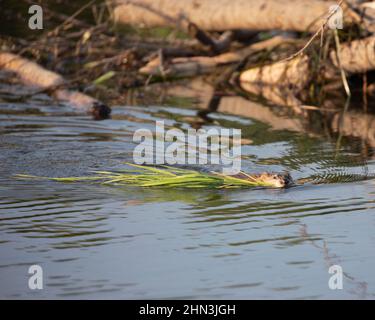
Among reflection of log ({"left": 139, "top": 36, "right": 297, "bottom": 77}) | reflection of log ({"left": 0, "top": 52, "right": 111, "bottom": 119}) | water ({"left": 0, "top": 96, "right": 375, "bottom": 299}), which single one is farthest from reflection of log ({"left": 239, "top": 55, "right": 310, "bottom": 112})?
water ({"left": 0, "top": 96, "right": 375, "bottom": 299})

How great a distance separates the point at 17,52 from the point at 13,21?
2329 mm

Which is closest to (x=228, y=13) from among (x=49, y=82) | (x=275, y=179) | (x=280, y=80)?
(x=280, y=80)

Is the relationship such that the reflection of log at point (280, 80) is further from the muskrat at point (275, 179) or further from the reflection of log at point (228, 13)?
the muskrat at point (275, 179)

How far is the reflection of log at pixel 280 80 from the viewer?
11.3 meters

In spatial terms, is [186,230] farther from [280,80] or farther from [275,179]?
[280,80]

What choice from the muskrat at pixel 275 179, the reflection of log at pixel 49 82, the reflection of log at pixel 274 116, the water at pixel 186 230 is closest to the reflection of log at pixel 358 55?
the reflection of log at pixel 274 116

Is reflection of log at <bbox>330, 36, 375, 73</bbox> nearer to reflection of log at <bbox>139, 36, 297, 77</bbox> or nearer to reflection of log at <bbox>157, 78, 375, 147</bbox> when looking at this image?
reflection of log at <bbox>157, 78, 375, 147</bbox>

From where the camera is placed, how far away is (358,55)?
36.4ft

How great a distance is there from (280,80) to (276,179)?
5.24 metres

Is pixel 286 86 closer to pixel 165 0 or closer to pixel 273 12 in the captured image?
pixel 273 12

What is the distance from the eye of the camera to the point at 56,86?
1112cm

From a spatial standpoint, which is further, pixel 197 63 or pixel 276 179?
pixel 197 63

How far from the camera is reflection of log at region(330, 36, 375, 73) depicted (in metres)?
11.0

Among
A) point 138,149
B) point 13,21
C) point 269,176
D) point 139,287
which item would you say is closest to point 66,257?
point 139,287
